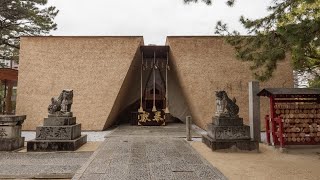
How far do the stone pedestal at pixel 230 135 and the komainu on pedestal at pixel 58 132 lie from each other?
12.9 feet

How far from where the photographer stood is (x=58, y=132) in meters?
7.41

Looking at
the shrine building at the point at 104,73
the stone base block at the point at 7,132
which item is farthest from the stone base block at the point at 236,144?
the stone base block at the point at 7,132

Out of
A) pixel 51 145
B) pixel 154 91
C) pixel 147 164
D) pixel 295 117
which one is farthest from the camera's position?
pixel 154 91

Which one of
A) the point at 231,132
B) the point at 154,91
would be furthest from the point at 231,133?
the point at 154,91

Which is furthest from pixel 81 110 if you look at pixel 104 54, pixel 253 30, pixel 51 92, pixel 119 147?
pixel 253 30

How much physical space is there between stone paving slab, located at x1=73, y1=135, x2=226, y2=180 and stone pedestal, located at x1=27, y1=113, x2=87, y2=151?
37.9 inches

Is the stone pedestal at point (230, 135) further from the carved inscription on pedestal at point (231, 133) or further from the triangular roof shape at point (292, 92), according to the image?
the triangular roof shape at point (292, 92)

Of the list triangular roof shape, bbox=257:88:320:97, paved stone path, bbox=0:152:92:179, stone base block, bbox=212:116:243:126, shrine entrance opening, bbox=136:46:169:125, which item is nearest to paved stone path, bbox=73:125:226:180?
paved stone path, bbox=0:152:92:179

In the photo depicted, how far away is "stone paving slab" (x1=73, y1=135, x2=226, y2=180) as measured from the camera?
14.6ft

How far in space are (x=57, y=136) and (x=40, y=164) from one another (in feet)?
6.70

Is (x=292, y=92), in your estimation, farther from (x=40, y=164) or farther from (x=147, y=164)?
(x=40, y=164)

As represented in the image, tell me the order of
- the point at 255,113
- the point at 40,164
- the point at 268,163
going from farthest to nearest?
1. the point at 255,113
2. the point at 268,163
3. the point at 40,164

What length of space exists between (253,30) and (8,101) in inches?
429

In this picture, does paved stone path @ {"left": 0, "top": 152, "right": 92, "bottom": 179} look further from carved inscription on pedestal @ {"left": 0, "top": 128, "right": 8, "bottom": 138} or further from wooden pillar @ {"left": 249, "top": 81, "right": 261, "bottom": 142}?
wooden pillar @ {"left": 249, "top": 81, "right": 261, "bottom": 142}
